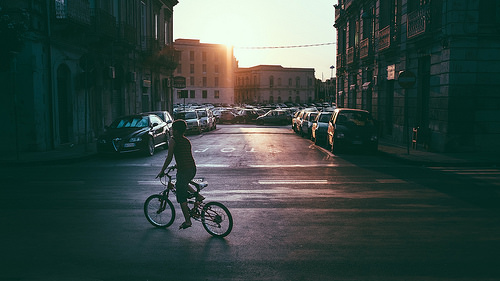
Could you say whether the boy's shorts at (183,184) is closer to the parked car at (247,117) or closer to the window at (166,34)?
the window at (166,34)

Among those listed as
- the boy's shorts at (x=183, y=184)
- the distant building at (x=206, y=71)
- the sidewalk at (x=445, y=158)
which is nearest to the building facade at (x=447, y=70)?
the sidewalk at (x=445, y=158)

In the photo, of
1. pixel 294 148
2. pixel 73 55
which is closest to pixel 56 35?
pixel 73 55

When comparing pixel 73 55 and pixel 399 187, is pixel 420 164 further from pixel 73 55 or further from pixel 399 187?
pixel 73 55

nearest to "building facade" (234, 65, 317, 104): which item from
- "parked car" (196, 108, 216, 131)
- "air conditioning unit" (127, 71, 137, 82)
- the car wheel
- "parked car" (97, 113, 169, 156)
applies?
"parked car" (196, 108, 216, 131)

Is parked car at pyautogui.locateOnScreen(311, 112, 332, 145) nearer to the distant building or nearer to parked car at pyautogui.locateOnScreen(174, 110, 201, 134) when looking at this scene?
parked car at pyautogui.locateOnScreen(174, 110, 201, 134)

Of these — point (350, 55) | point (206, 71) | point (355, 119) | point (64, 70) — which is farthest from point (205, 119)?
point (206, 71)

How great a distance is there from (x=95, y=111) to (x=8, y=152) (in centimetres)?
632

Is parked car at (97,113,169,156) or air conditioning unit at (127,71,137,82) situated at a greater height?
air conditioning unit at (127,71,137,82)

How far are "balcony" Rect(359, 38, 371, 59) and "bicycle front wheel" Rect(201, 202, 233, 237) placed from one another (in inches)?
921

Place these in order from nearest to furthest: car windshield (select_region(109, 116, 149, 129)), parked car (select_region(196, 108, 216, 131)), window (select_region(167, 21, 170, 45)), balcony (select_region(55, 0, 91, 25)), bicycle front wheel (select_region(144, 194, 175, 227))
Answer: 1. bicycle front wheel (select_region(144, 194, 175, 227))
2. car windshield (select_region(109, 116, 149, 129))
3. balcony (select_region(55, 0, 91, 25))
4. parked car (select_region(196, 108, 216, 131))
5. window (select_region(167, 21, 170, 45))

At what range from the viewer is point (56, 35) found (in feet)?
61.3

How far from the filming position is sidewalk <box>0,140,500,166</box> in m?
14.3

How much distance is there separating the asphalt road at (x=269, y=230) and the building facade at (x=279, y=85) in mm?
106797

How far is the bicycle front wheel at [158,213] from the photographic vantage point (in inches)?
277
